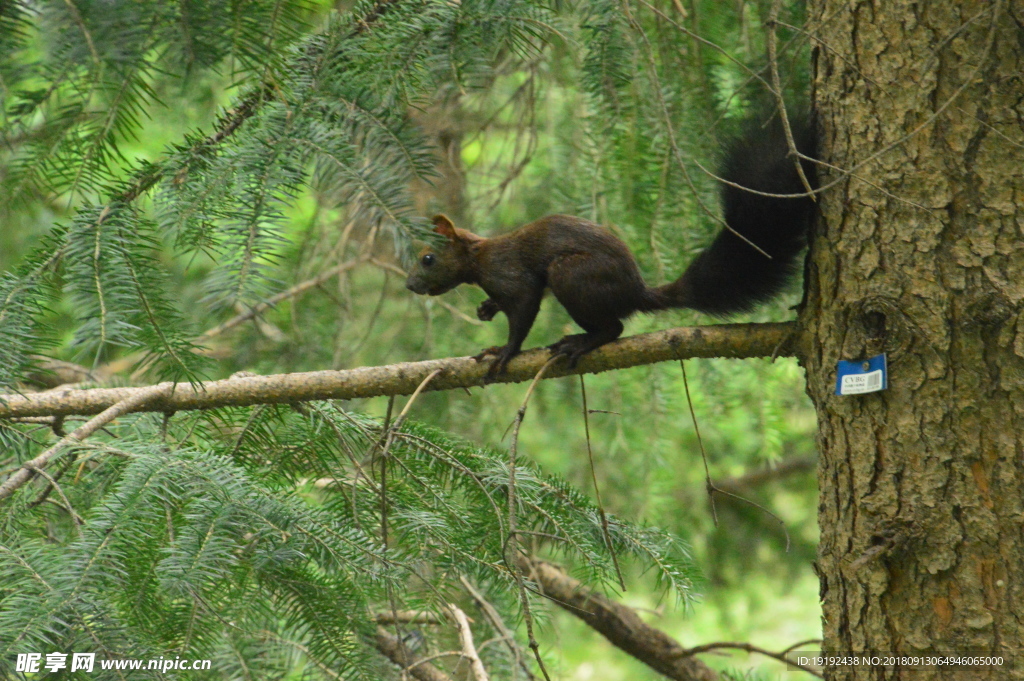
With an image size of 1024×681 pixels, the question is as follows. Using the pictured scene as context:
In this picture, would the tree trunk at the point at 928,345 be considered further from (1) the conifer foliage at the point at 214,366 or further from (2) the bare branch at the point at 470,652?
(2) the bare branch at the point at 470,652

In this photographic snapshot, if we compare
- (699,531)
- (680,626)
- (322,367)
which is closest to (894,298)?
(322,367)

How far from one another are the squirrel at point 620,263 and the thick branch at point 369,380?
17 centimetres

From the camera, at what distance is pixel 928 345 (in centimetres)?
149

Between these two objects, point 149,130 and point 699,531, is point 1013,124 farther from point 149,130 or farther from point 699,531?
point 149,130

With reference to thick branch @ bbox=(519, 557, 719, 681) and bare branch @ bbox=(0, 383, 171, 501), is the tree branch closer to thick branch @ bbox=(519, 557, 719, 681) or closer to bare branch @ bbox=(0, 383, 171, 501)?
thick branch @ bbox=(519, 557, 719, 681)

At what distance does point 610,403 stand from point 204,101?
1.85 metres

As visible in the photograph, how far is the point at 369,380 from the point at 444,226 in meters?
0.81

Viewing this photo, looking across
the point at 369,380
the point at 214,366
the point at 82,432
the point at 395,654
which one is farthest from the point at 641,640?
the point at 82,432

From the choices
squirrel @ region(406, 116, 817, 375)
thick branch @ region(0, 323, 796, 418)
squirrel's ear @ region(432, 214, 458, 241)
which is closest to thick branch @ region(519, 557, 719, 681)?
squirrel @ region(406, 116, 817, 375)

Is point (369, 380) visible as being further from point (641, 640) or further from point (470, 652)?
point (641, 640)

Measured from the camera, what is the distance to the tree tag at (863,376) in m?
1.52

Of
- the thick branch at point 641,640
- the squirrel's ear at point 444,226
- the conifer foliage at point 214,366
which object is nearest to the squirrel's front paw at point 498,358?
the conifer foliage at point 214,366

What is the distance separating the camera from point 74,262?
1.49 metres

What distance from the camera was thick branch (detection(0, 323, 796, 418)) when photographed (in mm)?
1782
